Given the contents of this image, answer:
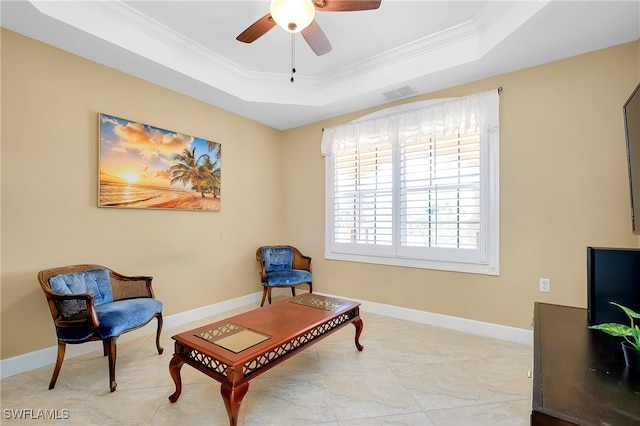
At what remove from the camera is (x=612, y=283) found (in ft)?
4.70

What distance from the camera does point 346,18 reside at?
8.00ft

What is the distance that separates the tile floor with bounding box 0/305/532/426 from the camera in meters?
1.70

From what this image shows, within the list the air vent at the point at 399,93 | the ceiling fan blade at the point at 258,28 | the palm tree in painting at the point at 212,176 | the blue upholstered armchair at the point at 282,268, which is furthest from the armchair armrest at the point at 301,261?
the ceiling fan blade at the point at 258,28

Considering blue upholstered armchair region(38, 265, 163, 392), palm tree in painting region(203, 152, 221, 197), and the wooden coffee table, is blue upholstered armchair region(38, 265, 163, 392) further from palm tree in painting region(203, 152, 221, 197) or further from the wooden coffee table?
palm tree in painting region(203, 152, 221, 197)

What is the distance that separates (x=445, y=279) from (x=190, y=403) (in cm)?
262

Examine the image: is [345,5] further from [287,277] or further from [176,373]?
[287,277]

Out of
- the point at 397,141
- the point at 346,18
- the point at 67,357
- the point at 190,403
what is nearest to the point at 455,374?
the point at 190,403

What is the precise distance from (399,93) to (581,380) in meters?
3.01

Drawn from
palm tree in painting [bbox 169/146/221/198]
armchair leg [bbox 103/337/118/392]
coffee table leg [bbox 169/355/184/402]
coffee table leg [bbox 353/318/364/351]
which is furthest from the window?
armchair leg [bbox 103/337/118/392]

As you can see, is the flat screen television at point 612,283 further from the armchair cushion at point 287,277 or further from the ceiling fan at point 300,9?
the armchair cushion at point 287,277

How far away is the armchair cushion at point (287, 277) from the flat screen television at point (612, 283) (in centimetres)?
282

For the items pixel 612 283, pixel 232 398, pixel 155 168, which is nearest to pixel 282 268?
pixel 155 168

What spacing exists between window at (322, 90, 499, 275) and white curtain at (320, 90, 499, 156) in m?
0.01

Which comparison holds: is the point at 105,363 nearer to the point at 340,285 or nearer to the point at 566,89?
the point at 340,285
